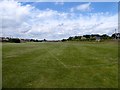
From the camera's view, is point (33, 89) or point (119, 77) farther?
point (119, 77)

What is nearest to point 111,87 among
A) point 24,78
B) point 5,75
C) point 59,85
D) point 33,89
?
point 59,85

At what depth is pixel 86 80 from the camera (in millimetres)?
12008

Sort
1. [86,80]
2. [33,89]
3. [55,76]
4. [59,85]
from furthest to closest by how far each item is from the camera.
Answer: [55,76]
[86,80]
[59,85]
[33,89]

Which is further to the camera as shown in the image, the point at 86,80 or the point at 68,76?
the point at 68,76

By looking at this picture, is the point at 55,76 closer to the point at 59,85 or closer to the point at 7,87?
the point at 59,85

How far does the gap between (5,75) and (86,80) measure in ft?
13.9

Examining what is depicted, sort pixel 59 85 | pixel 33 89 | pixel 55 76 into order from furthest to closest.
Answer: pixel 55 76 → pixel 59 85 → pixel 33 89

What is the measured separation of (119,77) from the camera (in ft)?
42.6

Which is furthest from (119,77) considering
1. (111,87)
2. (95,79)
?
(111,87)

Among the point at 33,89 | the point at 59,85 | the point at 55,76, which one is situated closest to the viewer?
the point at 33,89

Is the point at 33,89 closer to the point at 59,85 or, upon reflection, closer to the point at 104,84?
the point at 59,85

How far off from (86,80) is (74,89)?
195 cm

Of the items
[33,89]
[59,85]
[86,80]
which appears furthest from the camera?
[86,80]

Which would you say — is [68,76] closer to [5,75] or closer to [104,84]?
[104,84]
